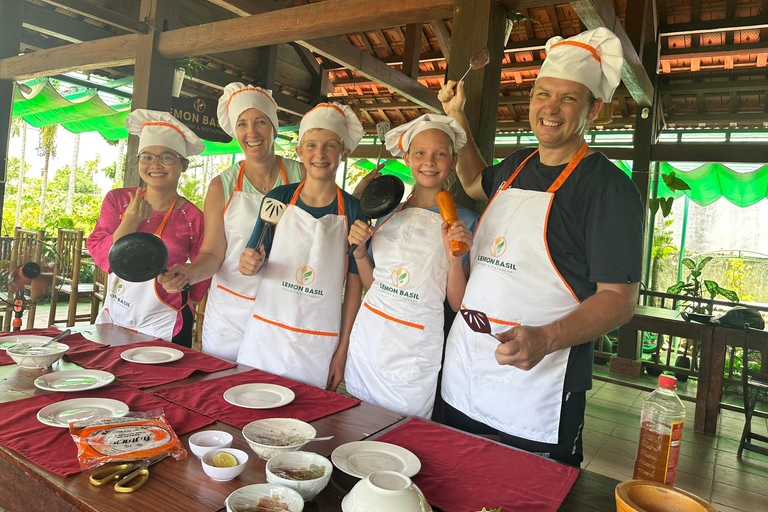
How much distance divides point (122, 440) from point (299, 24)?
2927 millimetres

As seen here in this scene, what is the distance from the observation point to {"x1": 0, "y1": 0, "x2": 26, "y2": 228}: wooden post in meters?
5.33

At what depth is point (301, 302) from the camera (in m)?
2.26

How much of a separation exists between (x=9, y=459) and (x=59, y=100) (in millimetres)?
7287

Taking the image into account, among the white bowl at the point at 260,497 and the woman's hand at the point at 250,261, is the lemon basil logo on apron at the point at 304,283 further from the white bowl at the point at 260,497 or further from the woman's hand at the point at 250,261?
the white bowl at the point at 260,497

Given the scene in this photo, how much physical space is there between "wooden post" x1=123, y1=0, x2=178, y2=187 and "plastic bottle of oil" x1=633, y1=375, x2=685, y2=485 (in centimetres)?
405

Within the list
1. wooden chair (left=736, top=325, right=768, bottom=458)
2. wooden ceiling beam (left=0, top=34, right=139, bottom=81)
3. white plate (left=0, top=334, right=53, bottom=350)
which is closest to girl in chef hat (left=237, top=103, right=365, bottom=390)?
white plate (left=0, top=334, right=53, bottom=350)

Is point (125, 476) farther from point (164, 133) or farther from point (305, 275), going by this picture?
point (164, 133)

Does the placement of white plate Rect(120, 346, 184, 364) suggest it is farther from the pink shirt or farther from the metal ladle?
the metal ladle

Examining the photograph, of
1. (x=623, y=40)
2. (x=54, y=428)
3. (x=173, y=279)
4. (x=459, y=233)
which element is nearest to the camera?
(x=54, y=428)

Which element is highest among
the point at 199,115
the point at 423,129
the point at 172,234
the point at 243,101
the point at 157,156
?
the point at 199,115

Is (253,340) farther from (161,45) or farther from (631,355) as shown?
(631,355)

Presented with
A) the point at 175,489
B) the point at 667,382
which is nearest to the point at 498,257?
the point at 667,382

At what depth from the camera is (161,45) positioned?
416cm

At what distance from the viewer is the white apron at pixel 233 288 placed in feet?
8.52
